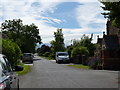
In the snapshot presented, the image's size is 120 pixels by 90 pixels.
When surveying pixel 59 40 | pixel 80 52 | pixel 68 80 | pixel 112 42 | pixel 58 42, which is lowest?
pixel 68 80

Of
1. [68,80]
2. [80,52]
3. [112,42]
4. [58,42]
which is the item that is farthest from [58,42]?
[68,80]

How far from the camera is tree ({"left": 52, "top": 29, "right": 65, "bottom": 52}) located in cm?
7144

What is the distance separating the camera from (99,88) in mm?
11688

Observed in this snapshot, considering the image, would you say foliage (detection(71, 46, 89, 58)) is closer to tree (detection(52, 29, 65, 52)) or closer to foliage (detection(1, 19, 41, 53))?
tree (detection(52, 29, 65, 52))

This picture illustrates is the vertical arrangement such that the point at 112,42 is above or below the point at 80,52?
above

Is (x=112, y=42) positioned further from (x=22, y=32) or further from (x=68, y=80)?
(x=22, y=32)

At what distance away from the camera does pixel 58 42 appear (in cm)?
7256

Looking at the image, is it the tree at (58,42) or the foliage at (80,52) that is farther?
the tree at (58,42)

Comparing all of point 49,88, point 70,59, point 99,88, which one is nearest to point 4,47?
point 49,88

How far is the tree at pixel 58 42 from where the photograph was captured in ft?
234

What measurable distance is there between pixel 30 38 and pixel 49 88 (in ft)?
231

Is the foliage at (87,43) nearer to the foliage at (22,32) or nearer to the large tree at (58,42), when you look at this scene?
the large tree at (58,42)

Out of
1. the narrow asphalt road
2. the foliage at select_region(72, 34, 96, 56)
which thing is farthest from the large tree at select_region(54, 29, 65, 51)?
the narrow asphalt road

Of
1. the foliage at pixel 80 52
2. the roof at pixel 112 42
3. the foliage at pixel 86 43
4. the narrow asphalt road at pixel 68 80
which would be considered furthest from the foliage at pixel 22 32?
the narrow asphalt road at pixel 68 80
